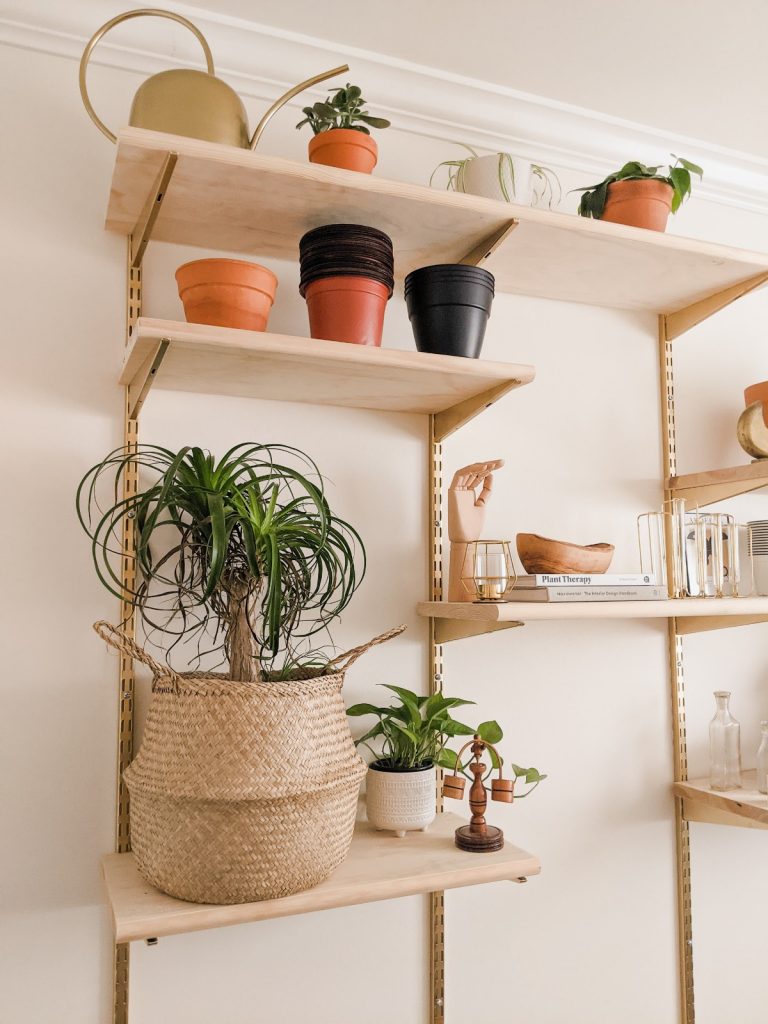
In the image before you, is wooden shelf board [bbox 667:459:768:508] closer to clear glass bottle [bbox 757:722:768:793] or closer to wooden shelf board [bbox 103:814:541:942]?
clear glass bottle [bbox 757:722:768:793]

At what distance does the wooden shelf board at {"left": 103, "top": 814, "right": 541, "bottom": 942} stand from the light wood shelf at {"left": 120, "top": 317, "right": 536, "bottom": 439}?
74 centimetres

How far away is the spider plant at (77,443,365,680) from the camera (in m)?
1.17

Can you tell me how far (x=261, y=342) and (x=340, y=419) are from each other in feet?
1.22

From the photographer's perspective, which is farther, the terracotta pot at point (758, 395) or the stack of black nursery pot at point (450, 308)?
the terracotta pot at point (758, 395)

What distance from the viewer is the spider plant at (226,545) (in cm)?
117

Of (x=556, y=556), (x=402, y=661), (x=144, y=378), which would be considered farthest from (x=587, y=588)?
(x=144, y=378)

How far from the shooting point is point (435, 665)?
156 cm

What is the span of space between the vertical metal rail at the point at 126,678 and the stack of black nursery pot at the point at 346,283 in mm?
329

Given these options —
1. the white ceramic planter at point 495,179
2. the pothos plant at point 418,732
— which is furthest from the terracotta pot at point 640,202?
the pothos plant at point 418,732

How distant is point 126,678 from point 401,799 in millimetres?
500

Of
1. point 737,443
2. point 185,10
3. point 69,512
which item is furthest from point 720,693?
point 185,10

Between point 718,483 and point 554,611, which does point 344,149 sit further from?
point 718,483

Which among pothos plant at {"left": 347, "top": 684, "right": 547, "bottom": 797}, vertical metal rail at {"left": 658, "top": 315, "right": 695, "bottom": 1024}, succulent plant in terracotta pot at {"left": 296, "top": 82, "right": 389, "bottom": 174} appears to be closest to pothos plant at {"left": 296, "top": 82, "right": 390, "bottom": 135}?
succulent plant in terracotta pot at {"left": 296, "top": 82, "right": 389, "bottom": 174}

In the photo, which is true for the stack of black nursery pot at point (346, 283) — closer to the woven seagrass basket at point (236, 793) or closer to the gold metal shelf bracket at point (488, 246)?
the gold metal shelf bracket at point (488, 246)
